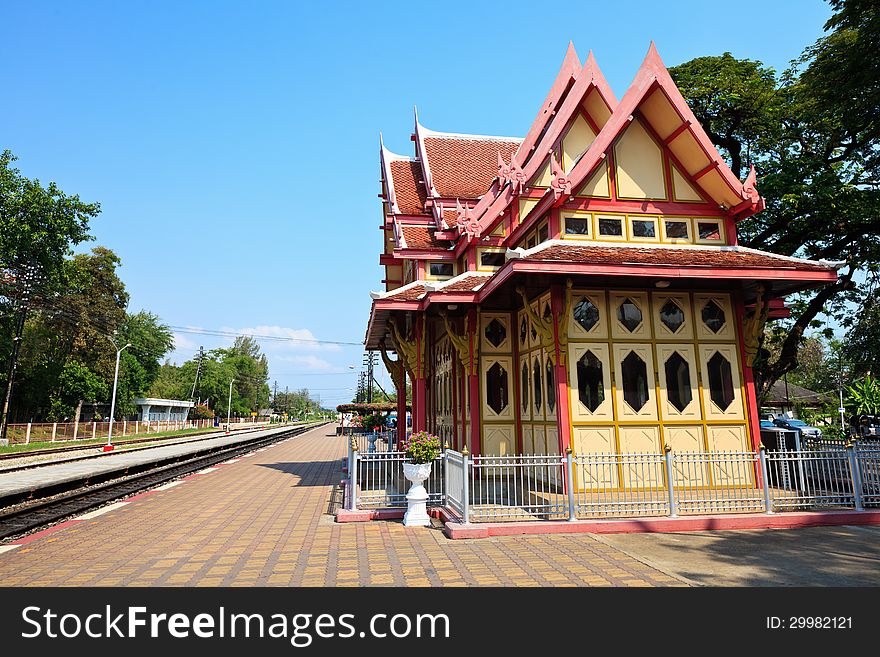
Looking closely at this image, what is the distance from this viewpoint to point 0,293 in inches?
1490

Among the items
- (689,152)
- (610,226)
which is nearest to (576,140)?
(689,152)

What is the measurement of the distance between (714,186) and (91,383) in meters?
50.3

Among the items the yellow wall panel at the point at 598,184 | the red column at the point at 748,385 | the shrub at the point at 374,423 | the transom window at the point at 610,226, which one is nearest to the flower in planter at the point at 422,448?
the transom window at the point at 610,226

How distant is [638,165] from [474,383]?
6545 mm

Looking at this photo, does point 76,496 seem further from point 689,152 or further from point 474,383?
point 689,152

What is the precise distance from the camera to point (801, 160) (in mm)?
17797

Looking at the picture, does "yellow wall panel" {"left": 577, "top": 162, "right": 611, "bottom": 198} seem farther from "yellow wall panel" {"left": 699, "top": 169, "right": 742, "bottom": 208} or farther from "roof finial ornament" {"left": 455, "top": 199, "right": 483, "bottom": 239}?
"roof finial ornament" {"left": 455, "top": 199, "right": 483, "bottom": 239}

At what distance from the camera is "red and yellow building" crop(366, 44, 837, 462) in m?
→ 10.7

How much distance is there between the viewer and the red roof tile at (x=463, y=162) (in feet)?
61.2

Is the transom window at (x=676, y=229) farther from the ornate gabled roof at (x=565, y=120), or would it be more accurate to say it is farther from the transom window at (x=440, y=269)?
the transom window at (x=440, y=269)

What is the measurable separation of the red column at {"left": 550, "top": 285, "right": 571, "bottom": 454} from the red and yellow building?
3 centimetres

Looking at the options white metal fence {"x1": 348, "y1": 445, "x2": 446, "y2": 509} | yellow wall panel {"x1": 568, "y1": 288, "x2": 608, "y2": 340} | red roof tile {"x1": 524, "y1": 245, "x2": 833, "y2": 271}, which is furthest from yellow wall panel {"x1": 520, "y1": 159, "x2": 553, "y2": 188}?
white metal fence {"x1": 348, "y1": 445, "x2": 446, "y2": 509}
